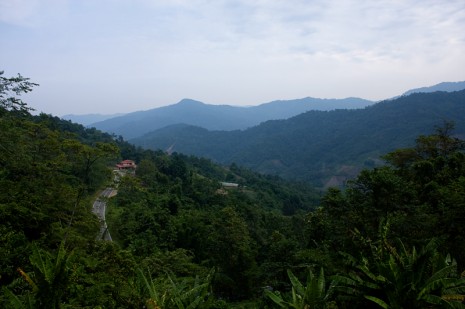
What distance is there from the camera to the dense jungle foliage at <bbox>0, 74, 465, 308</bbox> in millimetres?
8055

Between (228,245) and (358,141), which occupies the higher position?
(228,245)

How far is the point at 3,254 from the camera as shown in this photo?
417 inches

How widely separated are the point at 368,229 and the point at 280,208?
6023cm

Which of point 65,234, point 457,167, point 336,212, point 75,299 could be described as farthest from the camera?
point 457,167

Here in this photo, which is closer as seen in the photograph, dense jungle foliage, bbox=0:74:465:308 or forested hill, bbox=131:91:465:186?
dense jungle foliage, bbox=0:74:465:308

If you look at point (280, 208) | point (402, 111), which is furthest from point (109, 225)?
point (402, 111)

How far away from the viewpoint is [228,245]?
23141 mm

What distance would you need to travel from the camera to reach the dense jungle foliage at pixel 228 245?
317 inches

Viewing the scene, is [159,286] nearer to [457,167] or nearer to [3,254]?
[3,254]

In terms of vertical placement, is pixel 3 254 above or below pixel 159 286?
above

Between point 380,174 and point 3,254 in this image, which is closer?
point 3,254

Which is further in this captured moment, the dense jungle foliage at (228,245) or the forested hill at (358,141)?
the forested hill at (358,141)

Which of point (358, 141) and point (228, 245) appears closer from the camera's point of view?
point (228, 245)

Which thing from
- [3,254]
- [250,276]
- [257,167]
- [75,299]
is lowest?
[257,167]
